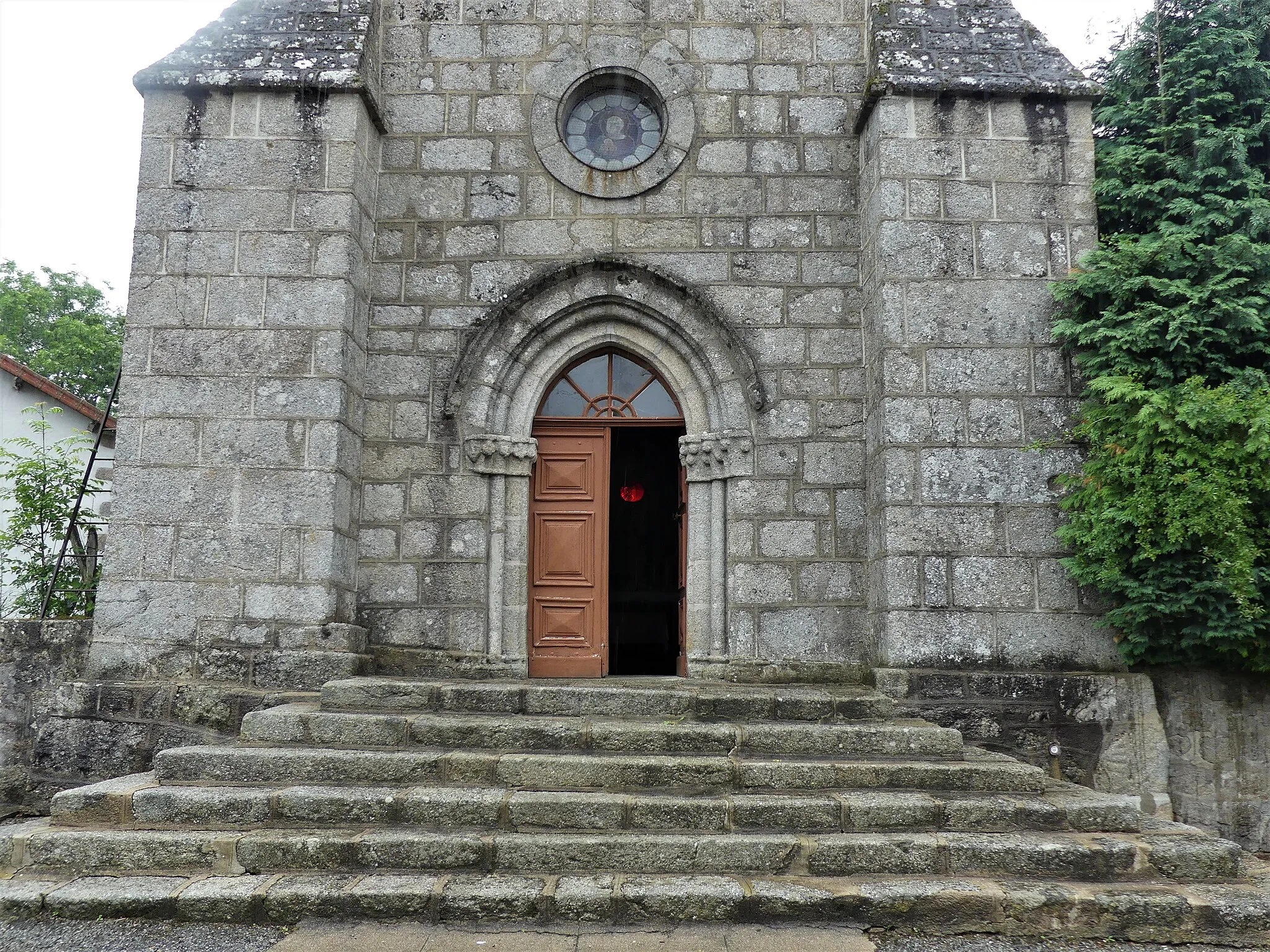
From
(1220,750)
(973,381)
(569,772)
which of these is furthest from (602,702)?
(1220,750)

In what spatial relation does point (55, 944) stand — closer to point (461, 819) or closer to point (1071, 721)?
point (461, 819)

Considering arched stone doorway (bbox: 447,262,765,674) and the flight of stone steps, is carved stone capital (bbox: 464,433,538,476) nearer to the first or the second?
arched stone doorway (bbox: 447,262,765,674)

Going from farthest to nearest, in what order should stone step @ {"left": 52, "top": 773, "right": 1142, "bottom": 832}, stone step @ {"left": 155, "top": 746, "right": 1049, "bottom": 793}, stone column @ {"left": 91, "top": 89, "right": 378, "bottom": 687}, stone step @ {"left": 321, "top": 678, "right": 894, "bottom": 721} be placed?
stone column @ {"left": 91, "top": 89, "right": 378, "bottom": 687} → stone step @ {"left": 321, "top": 678, "right": 894, "bottom": 721} → stone step @ {"left": 155, "top": 746, "right": 1049, "bottom": 793} → stone step @ {"left": 52, "top": 773, "right": 1142, "bottom": 832}

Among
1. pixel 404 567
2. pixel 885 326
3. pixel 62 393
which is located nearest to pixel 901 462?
pixel 885 326

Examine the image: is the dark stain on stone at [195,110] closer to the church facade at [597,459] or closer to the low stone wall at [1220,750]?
the church facade at [597,459]

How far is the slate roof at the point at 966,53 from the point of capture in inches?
252

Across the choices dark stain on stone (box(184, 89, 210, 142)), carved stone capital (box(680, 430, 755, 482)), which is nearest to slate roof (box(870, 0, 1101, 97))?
carved stone capital (box(680, 430, 755, 482))

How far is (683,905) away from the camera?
12.7 ft

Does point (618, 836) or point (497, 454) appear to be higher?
point (497, 454)

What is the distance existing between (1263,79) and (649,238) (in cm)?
401

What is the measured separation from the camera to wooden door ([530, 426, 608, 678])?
705 cm

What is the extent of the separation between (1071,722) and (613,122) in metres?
5.02

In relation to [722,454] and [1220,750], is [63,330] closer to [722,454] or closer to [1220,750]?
[722,454]

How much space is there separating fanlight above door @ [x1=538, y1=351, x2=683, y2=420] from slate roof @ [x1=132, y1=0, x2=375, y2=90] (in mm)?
2400
